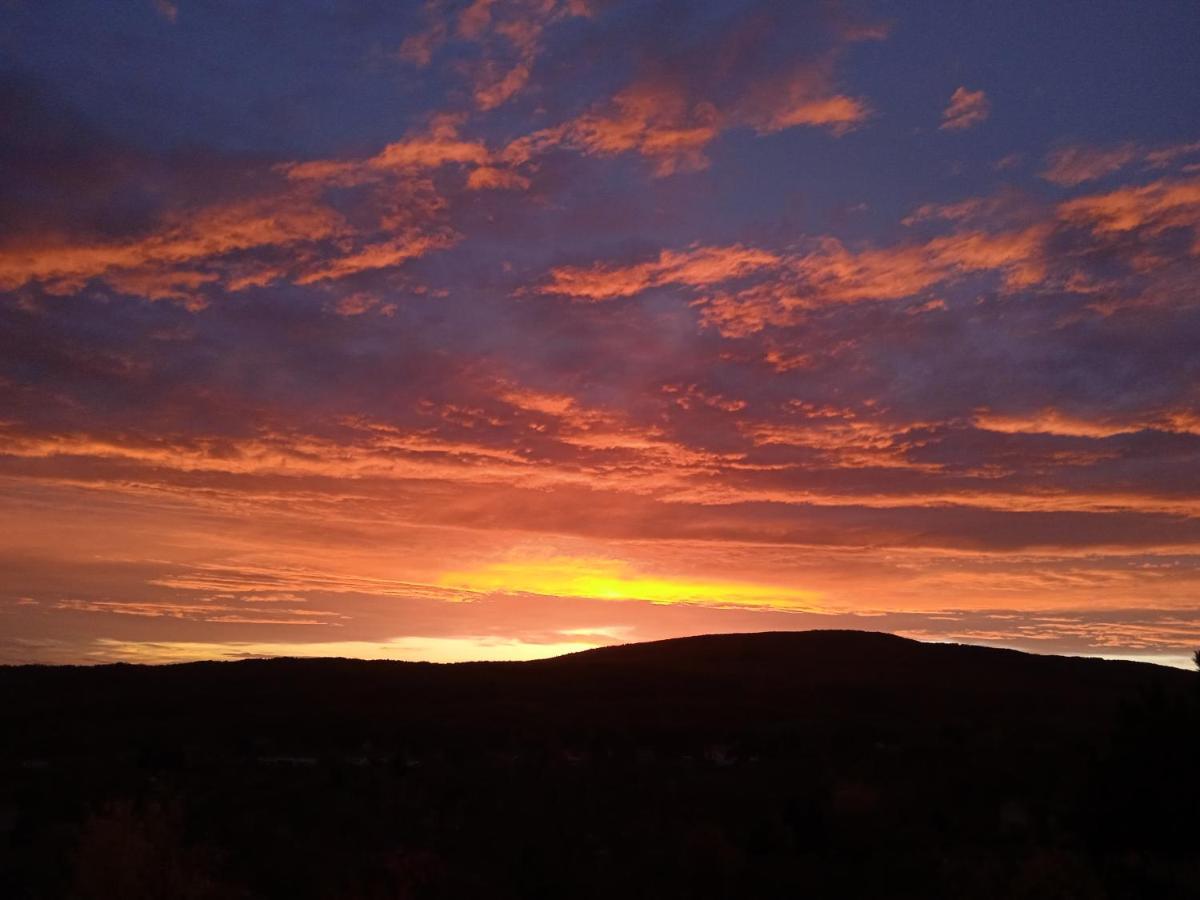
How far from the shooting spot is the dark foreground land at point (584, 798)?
11945mm

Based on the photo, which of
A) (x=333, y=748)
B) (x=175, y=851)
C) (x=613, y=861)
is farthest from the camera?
(x=333, y=748)

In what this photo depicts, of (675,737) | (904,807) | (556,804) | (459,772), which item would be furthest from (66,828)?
(675,737)

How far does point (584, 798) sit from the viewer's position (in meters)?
18.9

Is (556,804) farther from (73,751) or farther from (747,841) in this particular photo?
(73,751)

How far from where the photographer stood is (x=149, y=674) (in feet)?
178

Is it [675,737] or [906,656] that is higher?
[906,656]

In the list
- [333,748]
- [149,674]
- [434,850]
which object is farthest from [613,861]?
[149,674]

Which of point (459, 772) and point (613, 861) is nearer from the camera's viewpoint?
point (613, 861)

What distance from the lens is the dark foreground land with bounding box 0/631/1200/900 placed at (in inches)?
470

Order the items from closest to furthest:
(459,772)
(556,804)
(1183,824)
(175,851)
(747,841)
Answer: (175,851)
(1183,824)
(747,841)
(556,804)
(459,772)

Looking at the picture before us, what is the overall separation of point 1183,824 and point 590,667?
1932 inches

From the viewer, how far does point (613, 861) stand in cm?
1355

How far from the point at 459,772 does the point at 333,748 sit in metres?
10.3

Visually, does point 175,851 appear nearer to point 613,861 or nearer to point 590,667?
point 613,861
